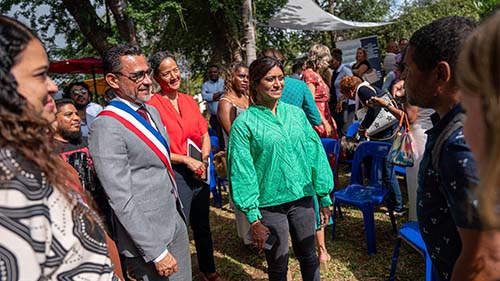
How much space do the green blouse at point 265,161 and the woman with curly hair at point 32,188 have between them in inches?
58.8

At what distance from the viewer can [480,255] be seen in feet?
3.81

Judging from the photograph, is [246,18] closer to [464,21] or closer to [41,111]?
[464,21]

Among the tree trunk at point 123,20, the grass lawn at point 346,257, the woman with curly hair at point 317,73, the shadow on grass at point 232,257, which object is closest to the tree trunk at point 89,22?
the tree trunk at point 123,20

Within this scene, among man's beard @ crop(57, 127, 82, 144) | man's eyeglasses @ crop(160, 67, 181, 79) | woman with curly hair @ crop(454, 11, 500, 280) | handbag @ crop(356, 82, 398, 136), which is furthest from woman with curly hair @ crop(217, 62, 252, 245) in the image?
woman with curly hair @ crop(454, 11, 500, 280)

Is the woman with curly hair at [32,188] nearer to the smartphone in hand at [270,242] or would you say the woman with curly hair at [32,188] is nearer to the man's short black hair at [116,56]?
the man's short black hair at [116,56]

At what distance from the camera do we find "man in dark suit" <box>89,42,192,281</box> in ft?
6.38

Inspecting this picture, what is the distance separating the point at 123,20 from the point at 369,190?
20.8 ft

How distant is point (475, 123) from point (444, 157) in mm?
379

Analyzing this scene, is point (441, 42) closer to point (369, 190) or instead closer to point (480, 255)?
point (480, 255)

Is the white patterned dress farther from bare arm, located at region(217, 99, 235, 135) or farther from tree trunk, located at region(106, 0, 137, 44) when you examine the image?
tree trunk, located at region(106, 0, 137, 44)

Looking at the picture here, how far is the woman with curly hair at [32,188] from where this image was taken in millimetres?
925

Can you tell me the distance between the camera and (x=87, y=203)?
122 centimetres

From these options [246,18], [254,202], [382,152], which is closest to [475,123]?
[254,202]

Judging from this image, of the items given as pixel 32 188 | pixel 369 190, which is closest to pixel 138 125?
pixel 32 188
